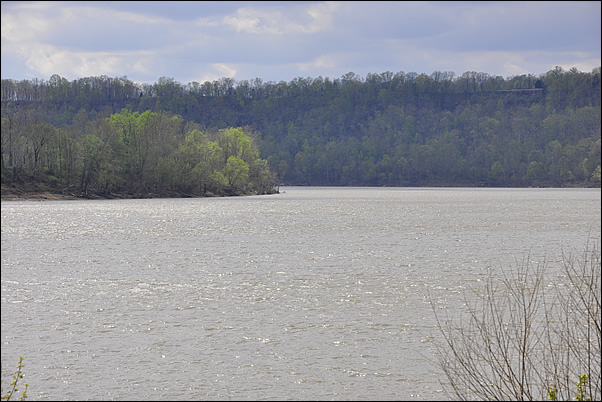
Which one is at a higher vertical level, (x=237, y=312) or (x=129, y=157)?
(x=129, y=157)

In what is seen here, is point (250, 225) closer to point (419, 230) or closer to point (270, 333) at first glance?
point (419, 230)

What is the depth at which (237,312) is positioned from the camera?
18.3 m

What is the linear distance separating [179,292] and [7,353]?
7.99 m

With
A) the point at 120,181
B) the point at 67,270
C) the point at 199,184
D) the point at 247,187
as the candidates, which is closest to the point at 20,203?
the point at 120,181

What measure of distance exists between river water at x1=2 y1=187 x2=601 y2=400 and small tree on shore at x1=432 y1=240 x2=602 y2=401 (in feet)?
2.22

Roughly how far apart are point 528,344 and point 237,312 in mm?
9330

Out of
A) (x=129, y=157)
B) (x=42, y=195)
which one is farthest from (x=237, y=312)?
(x=129, y=157)

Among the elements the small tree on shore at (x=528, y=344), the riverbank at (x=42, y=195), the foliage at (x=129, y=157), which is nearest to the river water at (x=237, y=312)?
the small tree on shore at (x=528, y=344)

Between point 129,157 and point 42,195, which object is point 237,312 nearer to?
point 42,195

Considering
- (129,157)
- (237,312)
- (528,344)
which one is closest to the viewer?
(528,344)

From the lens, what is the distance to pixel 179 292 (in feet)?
70.5

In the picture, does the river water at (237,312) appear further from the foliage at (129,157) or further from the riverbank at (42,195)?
the riverbank at (42,195)

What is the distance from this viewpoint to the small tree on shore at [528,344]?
9.02 meters

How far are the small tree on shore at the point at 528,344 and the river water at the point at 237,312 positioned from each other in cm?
68
